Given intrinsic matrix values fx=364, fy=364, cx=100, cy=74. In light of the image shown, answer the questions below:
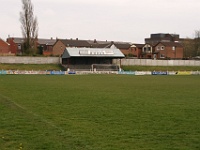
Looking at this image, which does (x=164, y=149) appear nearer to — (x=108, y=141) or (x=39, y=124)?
(x=108, y=141)

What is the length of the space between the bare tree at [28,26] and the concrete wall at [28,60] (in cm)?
448

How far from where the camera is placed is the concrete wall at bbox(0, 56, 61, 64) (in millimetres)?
77000

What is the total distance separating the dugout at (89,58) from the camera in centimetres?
8025

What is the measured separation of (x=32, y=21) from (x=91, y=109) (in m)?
66.9

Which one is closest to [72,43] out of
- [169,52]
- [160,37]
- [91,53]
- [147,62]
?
[91,53]

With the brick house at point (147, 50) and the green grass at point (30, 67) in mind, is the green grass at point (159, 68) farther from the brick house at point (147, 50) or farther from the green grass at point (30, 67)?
the brick house at point (147, 50)

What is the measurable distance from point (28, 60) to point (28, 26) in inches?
322

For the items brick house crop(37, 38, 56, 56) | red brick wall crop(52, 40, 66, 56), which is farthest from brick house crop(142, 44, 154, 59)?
brick house crop(37, 38, 56, 56)

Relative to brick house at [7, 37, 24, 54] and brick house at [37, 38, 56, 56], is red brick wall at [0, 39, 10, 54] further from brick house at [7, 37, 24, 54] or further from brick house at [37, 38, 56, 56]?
brick house at [37, 38, 56, 56]

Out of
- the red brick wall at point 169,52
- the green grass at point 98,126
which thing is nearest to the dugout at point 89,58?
the red brick wall at point 169,52

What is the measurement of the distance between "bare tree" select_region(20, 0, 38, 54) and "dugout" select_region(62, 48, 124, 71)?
7.98 m

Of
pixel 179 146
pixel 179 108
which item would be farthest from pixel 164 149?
pixel 179 108

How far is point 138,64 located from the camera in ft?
284

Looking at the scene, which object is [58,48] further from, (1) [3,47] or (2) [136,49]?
(2) [136,49]
